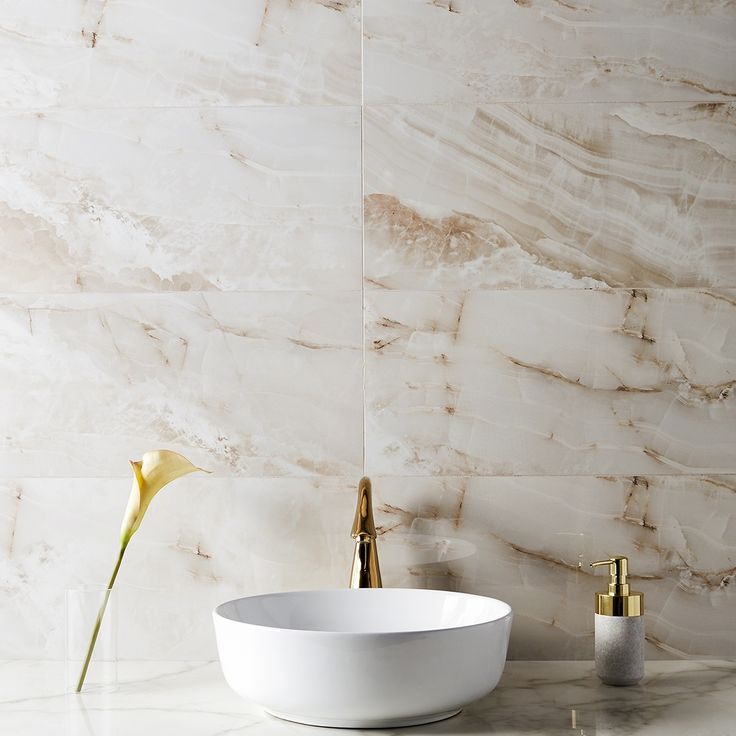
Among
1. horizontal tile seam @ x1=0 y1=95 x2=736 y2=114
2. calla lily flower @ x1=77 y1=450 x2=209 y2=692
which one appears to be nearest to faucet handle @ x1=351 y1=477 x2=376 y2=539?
calla lily flower @ x1=77 y1=450 x2=209 y2=692

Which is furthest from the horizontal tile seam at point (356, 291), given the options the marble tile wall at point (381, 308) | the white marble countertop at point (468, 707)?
the white marble countertop at point (468, 707)

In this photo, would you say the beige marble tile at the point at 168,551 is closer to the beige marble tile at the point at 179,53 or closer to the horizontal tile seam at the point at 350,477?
the horizontal tile seam at the point at 350,477

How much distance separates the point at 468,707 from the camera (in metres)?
1.06

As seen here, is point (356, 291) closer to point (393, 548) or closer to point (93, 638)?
point (393, 548)

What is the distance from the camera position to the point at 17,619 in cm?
129

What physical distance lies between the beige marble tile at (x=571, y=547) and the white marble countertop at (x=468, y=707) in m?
0.05

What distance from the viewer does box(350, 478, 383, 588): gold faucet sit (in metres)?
1.20

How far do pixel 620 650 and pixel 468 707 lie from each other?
224mm

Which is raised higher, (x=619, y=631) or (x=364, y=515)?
(x=364, y=515)

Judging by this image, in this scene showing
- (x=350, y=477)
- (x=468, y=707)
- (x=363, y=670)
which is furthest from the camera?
(x=350, y=477)

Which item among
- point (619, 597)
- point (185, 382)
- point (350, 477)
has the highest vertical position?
point (185, 382)

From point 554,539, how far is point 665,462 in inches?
7.6

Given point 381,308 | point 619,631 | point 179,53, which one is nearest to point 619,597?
point 619,631

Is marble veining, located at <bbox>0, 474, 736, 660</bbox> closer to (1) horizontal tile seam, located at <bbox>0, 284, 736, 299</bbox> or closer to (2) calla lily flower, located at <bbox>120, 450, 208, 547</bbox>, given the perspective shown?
(2) calla lily flower, located at <bbox>120, 450, 208, 547</bbox>
